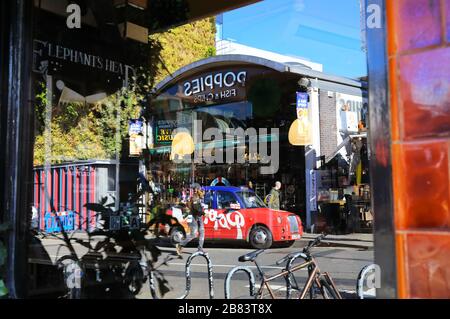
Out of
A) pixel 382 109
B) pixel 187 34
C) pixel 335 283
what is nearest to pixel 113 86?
pixel 187 34

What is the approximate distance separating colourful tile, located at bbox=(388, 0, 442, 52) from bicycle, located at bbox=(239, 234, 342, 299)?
1.44m

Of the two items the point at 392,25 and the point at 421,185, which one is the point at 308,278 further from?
the point at 392,25

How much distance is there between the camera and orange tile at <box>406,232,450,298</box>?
139cm

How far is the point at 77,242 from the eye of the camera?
3.02 metres

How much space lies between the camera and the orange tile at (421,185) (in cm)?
139

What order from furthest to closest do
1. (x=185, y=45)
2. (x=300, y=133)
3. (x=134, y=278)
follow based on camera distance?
1. (x=185, y=45)
2. (x=300, y=133)
3. (x=134, y=278)

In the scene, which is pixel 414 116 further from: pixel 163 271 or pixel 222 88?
pixel 222 88

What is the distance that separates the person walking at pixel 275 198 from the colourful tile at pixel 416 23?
7.90ft

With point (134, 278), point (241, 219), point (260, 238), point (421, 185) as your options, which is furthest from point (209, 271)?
point (421, 185)

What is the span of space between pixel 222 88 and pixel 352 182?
5.58ft

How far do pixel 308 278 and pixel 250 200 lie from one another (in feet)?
4.75

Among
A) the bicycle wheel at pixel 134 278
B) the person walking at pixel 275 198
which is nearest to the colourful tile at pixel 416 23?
the bicycle wheel at pixel 134 278

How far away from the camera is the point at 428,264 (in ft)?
4.66

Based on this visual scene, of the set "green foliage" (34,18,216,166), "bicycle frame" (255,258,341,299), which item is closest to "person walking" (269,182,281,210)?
"bicycle frame" (255,258,341,299)
